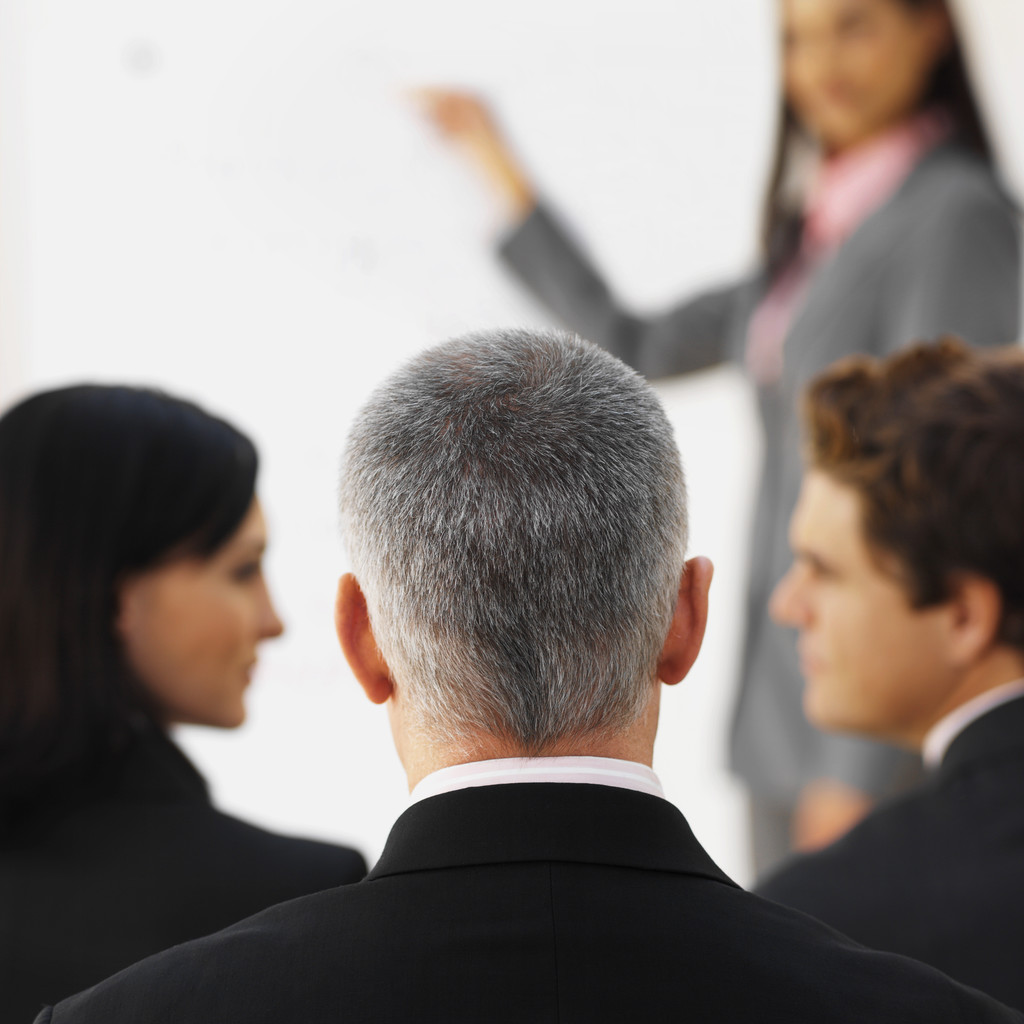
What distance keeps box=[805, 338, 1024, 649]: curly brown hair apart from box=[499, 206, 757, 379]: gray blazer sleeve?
0.83 m

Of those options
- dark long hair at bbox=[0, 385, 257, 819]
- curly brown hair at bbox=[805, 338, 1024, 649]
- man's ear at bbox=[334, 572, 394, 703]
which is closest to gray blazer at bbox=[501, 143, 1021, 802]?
curly brown hair at bbox=[805, 338, 1024, 649]

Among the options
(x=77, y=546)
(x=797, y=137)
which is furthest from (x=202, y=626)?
(x=797, y=137)

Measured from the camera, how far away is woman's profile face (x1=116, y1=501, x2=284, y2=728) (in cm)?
152

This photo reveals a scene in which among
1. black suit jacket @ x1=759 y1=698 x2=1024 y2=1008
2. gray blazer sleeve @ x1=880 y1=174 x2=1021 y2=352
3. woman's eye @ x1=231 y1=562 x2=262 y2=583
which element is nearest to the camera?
black suit jacket @ x1=759 y1=698 x2=1024 y2=1008

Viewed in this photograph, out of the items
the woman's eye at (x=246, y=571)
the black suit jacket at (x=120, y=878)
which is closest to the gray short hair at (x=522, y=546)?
the black suit jacket at (x=120, y=878)

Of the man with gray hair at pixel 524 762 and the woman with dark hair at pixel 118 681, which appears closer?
the man with gray hair at pixel 524 762

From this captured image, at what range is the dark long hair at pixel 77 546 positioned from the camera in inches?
55.2

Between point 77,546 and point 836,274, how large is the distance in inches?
58.7

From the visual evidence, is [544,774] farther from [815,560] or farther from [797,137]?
[797,137]

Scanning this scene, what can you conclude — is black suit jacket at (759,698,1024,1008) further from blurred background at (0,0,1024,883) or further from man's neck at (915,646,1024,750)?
blurred background at (0,0,1024,883)

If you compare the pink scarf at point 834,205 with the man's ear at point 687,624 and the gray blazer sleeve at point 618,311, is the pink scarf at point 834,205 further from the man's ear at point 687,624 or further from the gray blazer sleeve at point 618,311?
the man's ear at point 687,624

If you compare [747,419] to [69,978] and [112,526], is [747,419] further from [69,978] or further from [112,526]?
[69,978]

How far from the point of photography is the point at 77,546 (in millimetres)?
1450

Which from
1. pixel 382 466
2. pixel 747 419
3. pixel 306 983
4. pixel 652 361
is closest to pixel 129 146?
pixel 652 361
